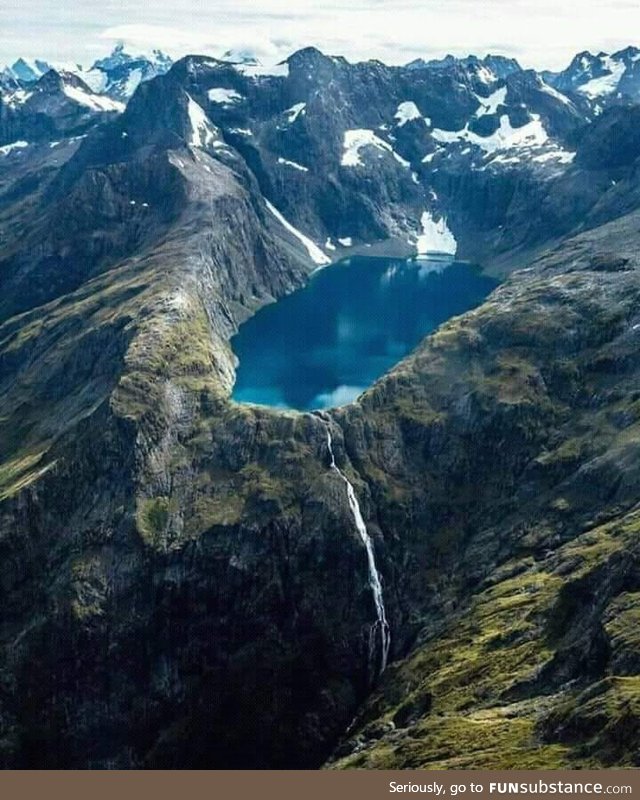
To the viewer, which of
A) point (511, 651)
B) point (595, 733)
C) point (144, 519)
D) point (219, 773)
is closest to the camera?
point (595, 733)

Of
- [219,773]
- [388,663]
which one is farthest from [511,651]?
[219,773]

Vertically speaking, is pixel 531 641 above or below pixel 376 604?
below

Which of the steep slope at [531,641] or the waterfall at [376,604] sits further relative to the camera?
the waterfall at [376,604]

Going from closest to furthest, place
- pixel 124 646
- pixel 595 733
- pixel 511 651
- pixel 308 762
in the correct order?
pixel 595 733 → pixel 511 651 → pixel 308 762 → pixel 124 646

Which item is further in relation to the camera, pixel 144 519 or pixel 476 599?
pixel 144 519

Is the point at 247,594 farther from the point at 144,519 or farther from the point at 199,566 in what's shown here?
the point at 144,519

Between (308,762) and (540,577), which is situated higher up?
(540,577)

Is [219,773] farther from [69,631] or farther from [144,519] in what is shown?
[144,519]

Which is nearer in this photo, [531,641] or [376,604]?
[531,641]

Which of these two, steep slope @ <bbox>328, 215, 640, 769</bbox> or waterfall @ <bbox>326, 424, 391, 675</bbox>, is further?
waterfall @ <bbox>326, 424, 391, 675</bbox>

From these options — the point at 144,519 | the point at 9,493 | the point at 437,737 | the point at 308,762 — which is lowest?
the point at 308,762
